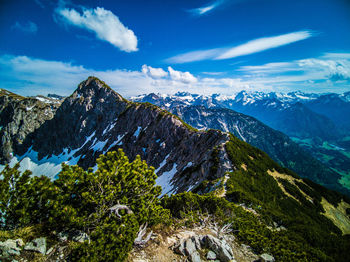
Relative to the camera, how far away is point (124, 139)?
99562 mm

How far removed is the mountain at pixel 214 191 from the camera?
11.3 m

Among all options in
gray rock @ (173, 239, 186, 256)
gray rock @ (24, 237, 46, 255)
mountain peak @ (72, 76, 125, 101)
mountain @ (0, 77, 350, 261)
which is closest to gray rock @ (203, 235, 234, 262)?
gray rock @ (173, 239, 186, 256)

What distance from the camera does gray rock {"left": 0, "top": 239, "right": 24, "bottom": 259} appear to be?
8.17m

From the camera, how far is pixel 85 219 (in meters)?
10.6

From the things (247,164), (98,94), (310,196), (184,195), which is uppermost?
(98,94)

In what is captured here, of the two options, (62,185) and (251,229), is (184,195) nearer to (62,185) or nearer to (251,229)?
(251,229)

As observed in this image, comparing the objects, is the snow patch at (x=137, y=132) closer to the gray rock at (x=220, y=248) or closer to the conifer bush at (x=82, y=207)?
the conifer bush at (x=82, y=207)

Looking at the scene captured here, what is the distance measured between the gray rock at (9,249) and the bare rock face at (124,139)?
111 feet

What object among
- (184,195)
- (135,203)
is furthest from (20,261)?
(184,195)

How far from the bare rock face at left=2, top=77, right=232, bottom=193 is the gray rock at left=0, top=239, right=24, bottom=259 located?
33884 millimetres

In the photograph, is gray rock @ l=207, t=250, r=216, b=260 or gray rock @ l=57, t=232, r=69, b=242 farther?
gray rock @ l=207, t=250, r=216, b=260

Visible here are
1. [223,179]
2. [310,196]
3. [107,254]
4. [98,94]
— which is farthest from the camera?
[98,94]

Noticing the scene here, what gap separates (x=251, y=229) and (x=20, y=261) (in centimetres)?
1744

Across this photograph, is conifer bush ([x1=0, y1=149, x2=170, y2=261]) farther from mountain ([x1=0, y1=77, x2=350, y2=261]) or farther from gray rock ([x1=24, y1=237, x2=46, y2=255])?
gray rock ([x1=24, y1=237, x2=46, y2=255])
